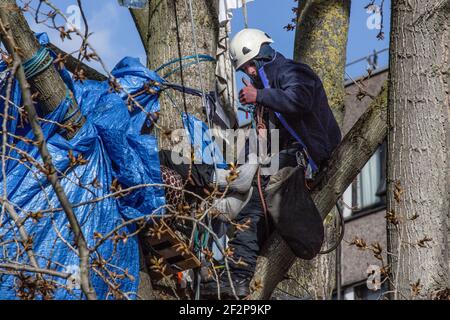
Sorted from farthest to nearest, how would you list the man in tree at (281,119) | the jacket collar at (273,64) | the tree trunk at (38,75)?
1. the jacket collar at (273,64)
2. the man in tree at (281,119)
3. the tree trunk at (38,75)

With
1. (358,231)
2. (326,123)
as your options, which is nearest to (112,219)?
(326,123)

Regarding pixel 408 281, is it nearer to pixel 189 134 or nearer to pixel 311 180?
pixel 311 180

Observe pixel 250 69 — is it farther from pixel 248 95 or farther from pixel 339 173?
pixel 339 173

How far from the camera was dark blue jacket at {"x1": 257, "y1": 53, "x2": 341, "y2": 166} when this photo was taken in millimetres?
7328

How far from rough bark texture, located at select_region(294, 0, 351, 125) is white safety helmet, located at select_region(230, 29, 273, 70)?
23.0 inches

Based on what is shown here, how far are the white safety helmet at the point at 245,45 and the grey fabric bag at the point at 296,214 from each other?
102 centimetres

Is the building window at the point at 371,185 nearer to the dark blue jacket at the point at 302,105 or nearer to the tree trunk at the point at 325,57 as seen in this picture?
the tree trunk at the point at 325,57

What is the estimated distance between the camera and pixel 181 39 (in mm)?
8023

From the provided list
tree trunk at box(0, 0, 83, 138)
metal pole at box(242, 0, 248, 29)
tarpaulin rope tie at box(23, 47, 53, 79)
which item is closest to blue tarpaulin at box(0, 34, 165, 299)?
tree trunk at box(0, 0, 83, 138)

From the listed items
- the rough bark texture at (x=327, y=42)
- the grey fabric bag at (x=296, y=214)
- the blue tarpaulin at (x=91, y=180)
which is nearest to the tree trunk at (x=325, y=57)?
the rough bark texture at (x=327, y=42)

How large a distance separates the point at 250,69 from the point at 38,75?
1565 mm

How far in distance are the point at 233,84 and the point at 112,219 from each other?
1.38 meters

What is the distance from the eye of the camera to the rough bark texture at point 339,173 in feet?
22.2

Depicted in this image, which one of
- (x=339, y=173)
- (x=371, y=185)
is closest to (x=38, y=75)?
(x=339, y=173)
